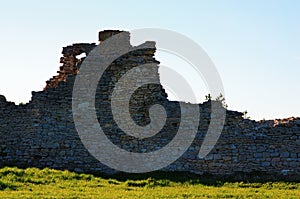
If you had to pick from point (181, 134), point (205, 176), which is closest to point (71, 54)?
point (181, 134)

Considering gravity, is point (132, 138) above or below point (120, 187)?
above

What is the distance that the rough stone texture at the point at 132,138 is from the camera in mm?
15648

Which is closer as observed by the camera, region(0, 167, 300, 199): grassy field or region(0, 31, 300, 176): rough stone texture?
region(0, 167, 300, 199): grassy field

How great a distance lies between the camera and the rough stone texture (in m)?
15.6

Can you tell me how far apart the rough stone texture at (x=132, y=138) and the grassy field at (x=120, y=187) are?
134cm

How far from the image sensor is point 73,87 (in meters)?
16.4

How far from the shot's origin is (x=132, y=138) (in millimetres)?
16141

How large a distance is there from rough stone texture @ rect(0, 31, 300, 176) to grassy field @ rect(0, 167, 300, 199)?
1.34 m

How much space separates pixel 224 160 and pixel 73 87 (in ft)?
16.0

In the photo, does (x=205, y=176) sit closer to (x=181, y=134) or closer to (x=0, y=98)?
(x=181, y=134)

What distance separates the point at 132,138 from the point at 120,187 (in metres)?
3.31

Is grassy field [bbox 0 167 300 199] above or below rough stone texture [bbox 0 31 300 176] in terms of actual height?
below

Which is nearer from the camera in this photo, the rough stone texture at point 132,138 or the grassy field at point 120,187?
the grassy field at point 120,187

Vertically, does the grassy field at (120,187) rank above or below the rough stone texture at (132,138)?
below
